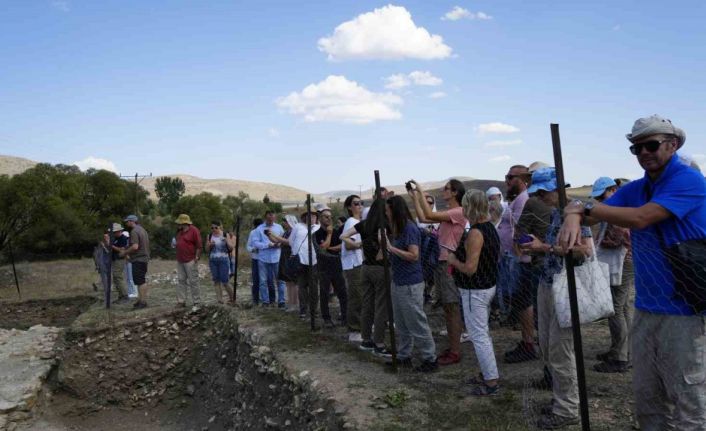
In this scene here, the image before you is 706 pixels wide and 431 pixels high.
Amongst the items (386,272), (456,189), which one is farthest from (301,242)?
(456,189)

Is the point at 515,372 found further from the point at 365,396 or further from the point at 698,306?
the point at 698,306

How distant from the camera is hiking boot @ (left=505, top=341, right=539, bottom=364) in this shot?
18.4 feet

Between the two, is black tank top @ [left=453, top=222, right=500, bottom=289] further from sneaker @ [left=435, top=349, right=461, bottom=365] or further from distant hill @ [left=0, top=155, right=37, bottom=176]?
distant hill @ [left=0, top=155, right=37, bottom=176]

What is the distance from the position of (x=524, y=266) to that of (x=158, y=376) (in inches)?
291

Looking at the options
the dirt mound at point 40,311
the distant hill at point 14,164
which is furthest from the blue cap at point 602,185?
the distant hill at point 14,164

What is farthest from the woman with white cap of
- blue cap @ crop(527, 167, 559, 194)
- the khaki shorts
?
the khaki shorts

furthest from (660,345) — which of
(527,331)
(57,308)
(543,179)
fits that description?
(57,308)

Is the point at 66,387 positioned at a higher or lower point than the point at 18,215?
lower

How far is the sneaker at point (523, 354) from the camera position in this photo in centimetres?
562

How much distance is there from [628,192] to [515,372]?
2925 millimetres

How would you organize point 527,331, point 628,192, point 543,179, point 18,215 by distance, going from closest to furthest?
point 628,192 → point 543,179 → point 527,331 → point 18,215

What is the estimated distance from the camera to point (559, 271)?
12.8 ft

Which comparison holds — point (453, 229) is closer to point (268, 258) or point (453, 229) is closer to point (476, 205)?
point (476, 205)

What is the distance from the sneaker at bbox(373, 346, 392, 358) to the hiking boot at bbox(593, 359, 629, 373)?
2.30m
